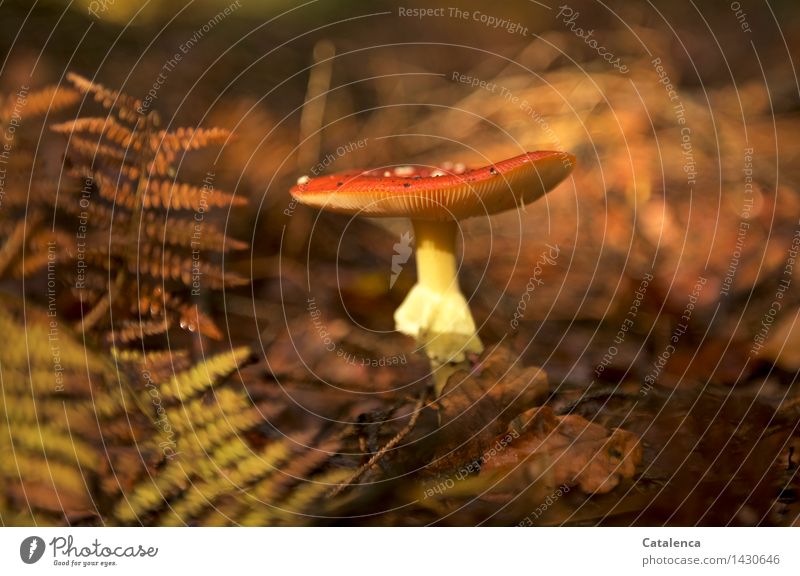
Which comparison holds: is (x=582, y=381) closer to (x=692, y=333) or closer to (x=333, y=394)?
(x=692, y=333)

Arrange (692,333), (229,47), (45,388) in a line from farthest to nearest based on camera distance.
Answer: (229,47)
(692,333)
(45,388)

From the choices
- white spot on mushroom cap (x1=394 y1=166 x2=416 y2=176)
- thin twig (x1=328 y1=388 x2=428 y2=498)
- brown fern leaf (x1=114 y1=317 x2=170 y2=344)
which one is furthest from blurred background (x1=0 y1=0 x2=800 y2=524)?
white spot on mushroom cap (x1=394 y1=166 x2=416 y2=176)

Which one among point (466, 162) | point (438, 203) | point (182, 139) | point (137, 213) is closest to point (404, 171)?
point (438, 203)

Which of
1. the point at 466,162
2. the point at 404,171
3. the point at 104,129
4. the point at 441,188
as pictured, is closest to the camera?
the point at 441,188

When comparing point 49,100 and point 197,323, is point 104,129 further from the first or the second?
point 197,323

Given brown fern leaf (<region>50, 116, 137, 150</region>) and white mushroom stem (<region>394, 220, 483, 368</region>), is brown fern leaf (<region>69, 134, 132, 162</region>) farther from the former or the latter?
white mushroom stem (<region>394, 220, 483, 368</region>)

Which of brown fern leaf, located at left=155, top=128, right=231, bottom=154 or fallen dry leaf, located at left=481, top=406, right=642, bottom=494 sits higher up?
brown fern leaf, located at left=155, top=128, right=231, bottom=154
